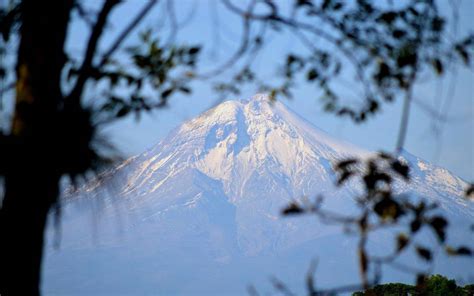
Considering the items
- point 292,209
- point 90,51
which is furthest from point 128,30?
point 292,209

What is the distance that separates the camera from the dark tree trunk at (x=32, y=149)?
7.29 ft

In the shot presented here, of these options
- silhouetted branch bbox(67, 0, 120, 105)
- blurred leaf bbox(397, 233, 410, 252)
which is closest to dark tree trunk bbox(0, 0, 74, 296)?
silhouetted branch bbox(67, 0, 120, 105)

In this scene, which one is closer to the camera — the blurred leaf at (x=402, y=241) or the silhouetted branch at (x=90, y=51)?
the blurred leaf at (x=402, y=241)

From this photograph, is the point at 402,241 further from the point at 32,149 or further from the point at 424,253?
the point at 32,149

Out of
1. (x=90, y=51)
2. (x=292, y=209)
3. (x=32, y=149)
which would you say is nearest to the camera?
(x=292, y=209)

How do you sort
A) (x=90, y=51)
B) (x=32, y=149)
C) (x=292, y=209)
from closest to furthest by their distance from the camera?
(x=292, y=209) → (x=32, y=149) → (x=90, y=51)

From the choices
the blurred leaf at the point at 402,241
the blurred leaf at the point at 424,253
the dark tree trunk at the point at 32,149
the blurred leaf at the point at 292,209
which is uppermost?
the dark tree trunk at the point at 32,149

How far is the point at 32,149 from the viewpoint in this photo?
2346 mm

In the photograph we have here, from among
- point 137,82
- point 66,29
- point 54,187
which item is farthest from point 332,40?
point 54,187

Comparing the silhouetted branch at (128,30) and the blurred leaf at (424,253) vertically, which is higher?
the silhouetted branch at (128,30)

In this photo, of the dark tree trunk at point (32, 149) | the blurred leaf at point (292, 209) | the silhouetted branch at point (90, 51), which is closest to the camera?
the blurred leaf at point (292, 209)

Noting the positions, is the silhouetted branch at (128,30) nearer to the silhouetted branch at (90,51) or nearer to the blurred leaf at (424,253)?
the silhouetted branch at (90,51)

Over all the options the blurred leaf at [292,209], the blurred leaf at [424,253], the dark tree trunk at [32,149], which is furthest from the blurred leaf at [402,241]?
the dark tree trunk at [32,149]

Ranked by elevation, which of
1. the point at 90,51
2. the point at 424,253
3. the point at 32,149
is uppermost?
the point at 90,51
